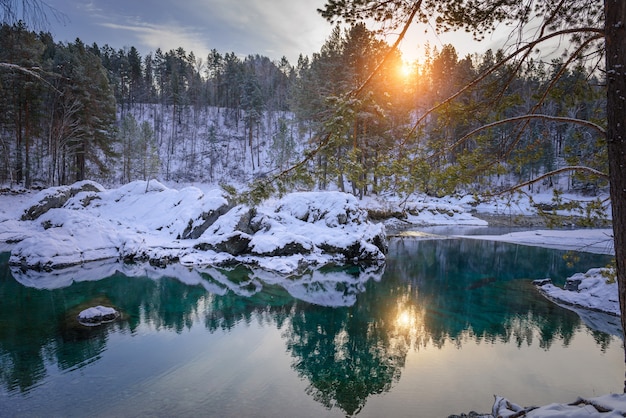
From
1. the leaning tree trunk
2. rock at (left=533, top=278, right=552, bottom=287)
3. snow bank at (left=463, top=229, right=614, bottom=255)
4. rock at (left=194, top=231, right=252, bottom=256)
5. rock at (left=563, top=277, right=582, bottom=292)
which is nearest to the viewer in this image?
the leaning tree trunk

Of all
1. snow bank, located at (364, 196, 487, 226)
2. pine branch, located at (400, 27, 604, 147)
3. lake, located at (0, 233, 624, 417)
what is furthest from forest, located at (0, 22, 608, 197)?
snow bank, located at (364, 196, 487, 226)

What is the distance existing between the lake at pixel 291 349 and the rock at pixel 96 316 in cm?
32

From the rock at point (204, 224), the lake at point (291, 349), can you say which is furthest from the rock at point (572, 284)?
the rock at point (204, 224)

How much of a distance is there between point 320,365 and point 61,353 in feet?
21.6

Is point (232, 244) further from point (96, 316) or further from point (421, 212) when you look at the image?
point (421, 212)

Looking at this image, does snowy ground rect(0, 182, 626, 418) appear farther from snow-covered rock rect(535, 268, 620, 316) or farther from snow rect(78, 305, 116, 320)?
snow rect(78, 305, 116, 320)

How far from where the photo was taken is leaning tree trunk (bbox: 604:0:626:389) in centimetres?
360

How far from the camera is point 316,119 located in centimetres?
2367

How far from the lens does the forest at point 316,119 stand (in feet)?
18.6

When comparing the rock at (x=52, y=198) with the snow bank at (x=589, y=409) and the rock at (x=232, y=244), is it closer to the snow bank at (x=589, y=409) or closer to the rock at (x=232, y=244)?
the rock at (x=232, y=244)

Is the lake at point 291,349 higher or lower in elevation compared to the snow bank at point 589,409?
lower

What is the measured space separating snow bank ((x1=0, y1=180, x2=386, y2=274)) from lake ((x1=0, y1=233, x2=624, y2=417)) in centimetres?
267

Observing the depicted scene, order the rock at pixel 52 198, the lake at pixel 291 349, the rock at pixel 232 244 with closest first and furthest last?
the lake at pixel 291 349 → the rock at pixel 232 244 → the rock at pixel 52 198

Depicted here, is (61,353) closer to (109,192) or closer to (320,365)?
(320,365)
